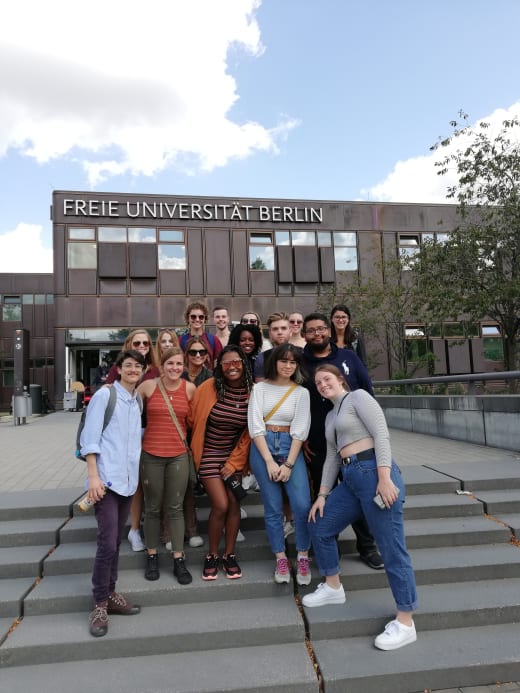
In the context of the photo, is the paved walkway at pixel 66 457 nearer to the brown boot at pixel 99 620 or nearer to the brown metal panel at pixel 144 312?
the brown boot at pixel 99 620

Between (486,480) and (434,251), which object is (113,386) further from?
(434,251)

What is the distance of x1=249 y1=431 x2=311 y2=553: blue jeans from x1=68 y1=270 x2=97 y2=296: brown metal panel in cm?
1853

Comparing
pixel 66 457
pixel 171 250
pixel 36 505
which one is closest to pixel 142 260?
pixel 171 250

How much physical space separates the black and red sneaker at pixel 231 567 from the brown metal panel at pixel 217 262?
18.2m

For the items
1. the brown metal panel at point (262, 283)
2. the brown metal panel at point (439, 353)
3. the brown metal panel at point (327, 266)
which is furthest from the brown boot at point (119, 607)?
the brown metal panel at point (439, 353)

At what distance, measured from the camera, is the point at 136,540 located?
4.01 m

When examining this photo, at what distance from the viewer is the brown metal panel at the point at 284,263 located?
71.6ft

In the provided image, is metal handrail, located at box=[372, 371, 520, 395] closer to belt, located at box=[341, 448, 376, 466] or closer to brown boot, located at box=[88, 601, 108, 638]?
belt, located at box=[341, 448, 376, 466]

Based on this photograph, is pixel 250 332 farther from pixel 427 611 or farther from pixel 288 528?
pixel 427 611

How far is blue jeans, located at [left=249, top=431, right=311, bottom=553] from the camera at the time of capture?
3.50 metres

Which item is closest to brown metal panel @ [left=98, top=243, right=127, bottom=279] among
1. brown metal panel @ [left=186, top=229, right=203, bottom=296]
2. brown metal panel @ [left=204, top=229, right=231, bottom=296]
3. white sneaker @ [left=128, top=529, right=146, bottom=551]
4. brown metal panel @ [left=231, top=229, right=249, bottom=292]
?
brown metal panel @ [left=186, top=229, right=203, bottom=296]

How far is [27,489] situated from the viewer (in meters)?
5.41

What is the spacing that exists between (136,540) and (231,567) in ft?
2.90

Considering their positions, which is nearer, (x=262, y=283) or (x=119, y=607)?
(x=119, y=607)
